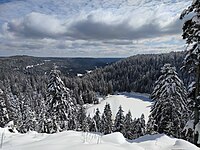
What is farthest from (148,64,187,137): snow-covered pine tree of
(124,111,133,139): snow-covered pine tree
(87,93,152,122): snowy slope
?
(87,93,152,122): snowy slope

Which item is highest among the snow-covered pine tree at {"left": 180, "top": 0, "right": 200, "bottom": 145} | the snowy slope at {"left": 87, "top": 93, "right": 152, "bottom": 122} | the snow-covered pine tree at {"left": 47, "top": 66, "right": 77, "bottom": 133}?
the snow-covered pine tree at {"left": 180, "top": 0, "right": 200, "bottom": 145}

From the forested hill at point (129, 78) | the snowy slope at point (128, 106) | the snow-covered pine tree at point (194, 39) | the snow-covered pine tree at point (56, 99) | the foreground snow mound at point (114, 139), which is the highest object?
the snow-covered pine tree at point (194, 39)

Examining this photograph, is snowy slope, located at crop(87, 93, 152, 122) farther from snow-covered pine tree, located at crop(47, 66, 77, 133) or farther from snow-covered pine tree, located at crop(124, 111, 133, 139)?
snow-covered pine tree, located at crop(47, 66, 77, 133)

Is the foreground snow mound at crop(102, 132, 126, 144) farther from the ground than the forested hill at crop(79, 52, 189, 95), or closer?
farther from the ground

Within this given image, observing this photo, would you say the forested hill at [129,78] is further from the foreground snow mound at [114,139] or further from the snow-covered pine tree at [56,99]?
the foreground snow mound at [114,139]

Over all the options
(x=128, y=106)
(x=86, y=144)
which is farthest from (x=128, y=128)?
(x=128, y=106)

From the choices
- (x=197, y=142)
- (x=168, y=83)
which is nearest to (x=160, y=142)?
(x=197, y=142)

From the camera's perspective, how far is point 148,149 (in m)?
7.05

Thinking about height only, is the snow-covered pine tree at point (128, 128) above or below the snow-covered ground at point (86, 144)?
below

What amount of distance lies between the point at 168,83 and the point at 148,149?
14.3 meters

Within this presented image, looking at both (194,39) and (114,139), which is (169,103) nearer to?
(194,39)

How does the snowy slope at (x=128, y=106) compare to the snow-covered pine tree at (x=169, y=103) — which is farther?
the snowy slope at (x=128, y=106)

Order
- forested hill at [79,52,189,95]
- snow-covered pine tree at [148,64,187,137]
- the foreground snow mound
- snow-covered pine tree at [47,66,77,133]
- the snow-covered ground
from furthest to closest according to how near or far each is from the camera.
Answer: forested hill at [79,52,189,95] → snow-covered pine tree at [47,66,77,133] → snow-covered pine tree at [148,64,187,137] → the foreground snow mound → the snow-covered ground

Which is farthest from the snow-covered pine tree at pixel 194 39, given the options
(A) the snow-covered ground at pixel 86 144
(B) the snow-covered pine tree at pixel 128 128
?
(B) the snow-covered pine tree at pixel 128 128
